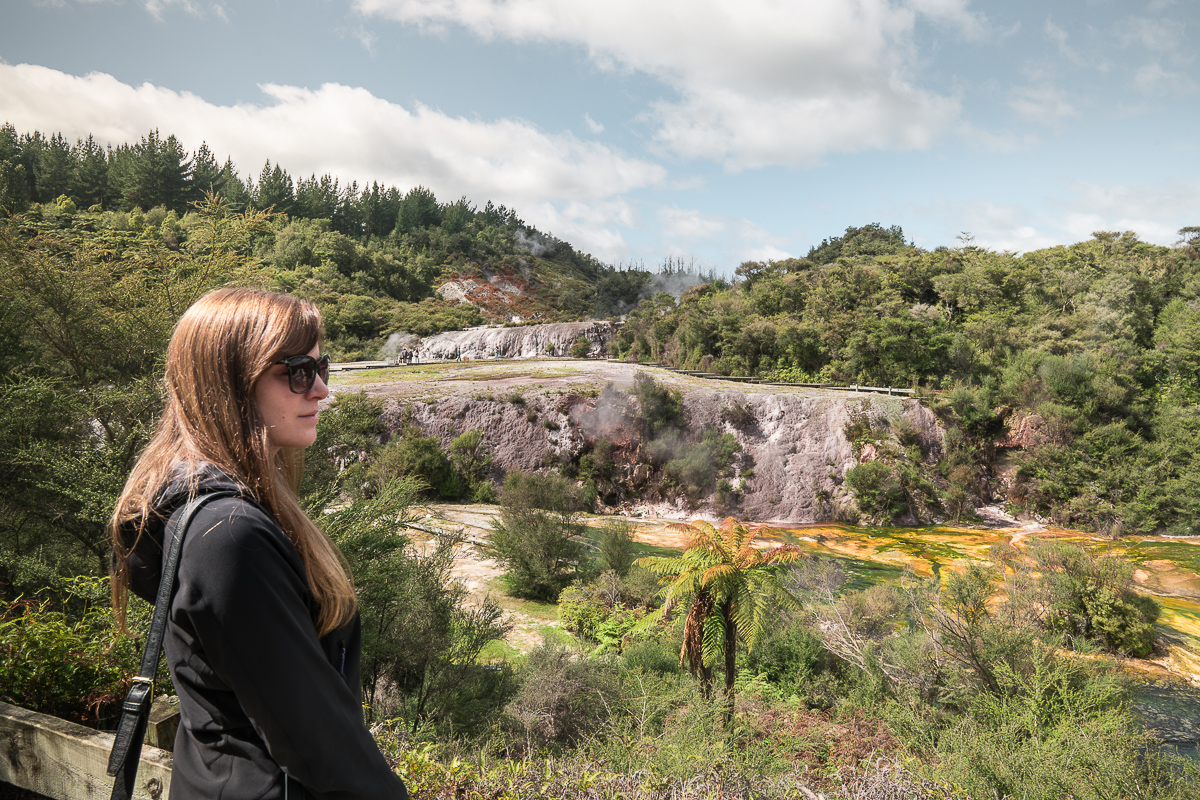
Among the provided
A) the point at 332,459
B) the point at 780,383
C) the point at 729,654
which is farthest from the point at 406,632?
the point at 780,383

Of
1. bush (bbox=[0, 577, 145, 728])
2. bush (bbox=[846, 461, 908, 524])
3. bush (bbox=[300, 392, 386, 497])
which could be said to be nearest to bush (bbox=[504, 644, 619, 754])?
bush (bbox=[300, 392, 386, 497])

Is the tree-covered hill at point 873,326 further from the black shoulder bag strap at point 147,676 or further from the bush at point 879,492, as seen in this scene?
the black shoulder bag strap at point 147,676

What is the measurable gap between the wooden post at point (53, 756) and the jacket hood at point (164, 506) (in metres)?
1.39

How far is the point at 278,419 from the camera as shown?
1080 mm

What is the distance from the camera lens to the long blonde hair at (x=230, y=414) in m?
1.00

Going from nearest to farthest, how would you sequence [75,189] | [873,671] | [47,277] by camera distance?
[47,277], [873,671], [75,189]

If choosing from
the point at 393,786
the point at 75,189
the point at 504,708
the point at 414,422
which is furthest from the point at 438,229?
the point at 393,786

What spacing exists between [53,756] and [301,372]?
1976 millimetres

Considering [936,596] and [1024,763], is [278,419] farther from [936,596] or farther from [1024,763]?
[936,596]

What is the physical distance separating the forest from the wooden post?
2.49 ft

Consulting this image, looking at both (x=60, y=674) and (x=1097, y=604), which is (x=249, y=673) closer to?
(x=60, y=674)

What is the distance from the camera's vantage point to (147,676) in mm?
959

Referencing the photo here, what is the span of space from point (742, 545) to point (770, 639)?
405 centimetres

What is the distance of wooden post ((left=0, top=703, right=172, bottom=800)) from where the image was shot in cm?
188
